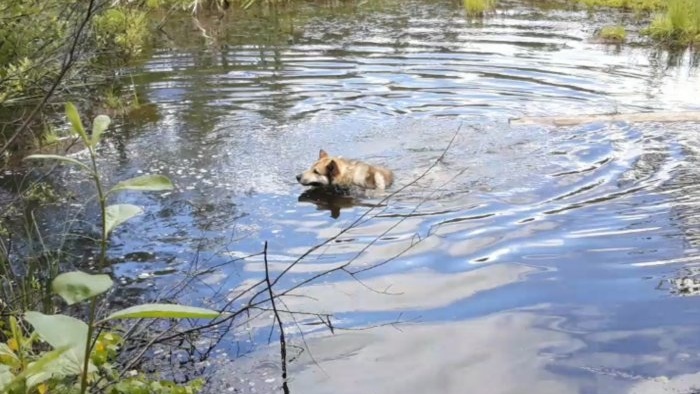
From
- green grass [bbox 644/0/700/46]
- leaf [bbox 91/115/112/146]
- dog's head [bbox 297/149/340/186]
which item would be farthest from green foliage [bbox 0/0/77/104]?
green grass [bbox 644/0/700/46]

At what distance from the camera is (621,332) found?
204 inches

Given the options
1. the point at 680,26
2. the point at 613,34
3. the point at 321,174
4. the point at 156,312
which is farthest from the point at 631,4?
the point at 156,312

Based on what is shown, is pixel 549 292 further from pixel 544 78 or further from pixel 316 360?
pixel 544 78

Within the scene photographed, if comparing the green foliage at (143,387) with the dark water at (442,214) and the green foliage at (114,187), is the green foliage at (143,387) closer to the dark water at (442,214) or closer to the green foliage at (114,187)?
the dark water at (442,214)

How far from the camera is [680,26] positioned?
15812 mm

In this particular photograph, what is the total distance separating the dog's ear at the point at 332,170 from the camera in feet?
27.2

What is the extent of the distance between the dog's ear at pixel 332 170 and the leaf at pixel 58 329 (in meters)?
6.32

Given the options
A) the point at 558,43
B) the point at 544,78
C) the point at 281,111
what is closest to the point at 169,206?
the point at 281,111

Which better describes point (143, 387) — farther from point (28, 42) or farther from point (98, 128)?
point (28, 42)

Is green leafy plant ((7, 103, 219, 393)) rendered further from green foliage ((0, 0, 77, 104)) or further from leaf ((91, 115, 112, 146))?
green foliage ((0, 0, 77, 104))

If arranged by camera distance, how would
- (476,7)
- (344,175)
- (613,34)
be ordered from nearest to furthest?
1. (344,175)
2. (613,34)
3. (476,7)

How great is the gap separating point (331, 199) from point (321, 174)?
29 centimetres

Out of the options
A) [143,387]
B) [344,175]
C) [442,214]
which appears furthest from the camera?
[344,175]

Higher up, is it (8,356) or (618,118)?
(8,356)
